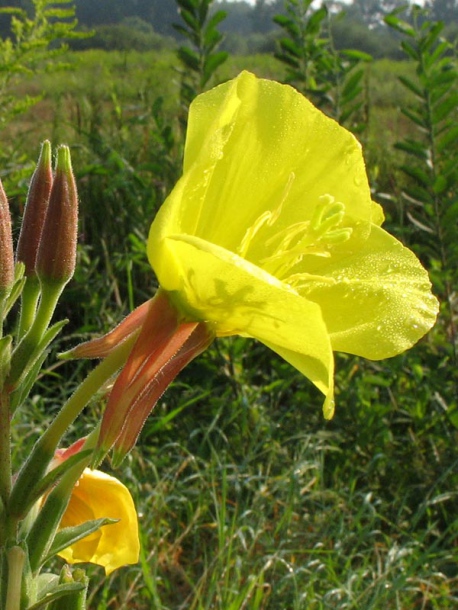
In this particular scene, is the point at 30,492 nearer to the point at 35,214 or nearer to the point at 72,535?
the point at 72,535

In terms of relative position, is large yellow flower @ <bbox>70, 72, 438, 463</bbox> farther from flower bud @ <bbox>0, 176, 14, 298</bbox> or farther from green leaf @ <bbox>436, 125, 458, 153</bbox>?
green leaf @ <bbox>436, 125, 458, 153</bbox>

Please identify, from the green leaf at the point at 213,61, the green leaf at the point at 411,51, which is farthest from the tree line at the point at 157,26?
the green leaf at the point at 411,51

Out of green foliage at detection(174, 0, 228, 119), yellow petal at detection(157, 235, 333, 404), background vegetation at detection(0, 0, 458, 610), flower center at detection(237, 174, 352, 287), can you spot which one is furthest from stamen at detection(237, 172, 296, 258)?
green foliage at detection(174, 0, 228, 119)

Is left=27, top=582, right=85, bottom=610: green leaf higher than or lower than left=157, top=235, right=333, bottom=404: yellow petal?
lower

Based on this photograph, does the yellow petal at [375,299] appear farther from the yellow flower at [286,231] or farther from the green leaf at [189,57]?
the green leaf at [189,57]

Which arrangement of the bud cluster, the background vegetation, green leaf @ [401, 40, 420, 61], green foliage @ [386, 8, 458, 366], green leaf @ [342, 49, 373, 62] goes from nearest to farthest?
the bud cluster
the background vegetation
green foliage @ [386, 8, 458, 366]
green leaf @ [401, 40, 420, 61]
green leaf @ [342, 49, 373, 62]
